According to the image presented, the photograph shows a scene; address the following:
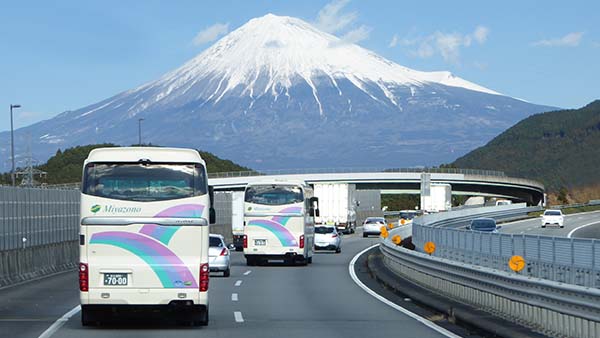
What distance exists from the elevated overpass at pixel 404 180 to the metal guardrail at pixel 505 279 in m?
93.4

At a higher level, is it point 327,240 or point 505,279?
point 505,279

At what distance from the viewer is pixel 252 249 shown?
4372cm

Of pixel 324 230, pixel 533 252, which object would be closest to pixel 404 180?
pixel 324 230

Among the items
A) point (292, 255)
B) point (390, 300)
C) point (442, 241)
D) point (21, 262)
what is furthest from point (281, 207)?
point (390, 300)

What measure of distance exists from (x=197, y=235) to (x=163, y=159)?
1460 millimetres

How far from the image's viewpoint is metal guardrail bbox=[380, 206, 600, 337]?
15899mm

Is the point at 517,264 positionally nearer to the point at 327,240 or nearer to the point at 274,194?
the point at 274,194

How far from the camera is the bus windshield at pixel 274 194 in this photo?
43.9 metres

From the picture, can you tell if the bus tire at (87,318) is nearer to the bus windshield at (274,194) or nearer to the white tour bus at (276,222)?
the white tour bus at (276,222)

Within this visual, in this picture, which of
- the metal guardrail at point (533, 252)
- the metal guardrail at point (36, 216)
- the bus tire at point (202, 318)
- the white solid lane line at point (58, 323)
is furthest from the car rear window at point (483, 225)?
the bus tire at point (202, 318)

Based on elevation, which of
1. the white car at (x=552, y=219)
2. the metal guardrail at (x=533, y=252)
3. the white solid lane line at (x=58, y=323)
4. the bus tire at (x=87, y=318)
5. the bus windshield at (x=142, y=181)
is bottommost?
the white car at (x=552, y=219)

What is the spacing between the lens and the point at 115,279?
1981 cm

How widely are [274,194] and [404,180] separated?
306 feet

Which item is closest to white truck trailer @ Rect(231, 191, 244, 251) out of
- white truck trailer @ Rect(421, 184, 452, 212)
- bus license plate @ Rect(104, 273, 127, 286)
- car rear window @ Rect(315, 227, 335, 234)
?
car rear window @ Rect(315, 227, 335, 234)
